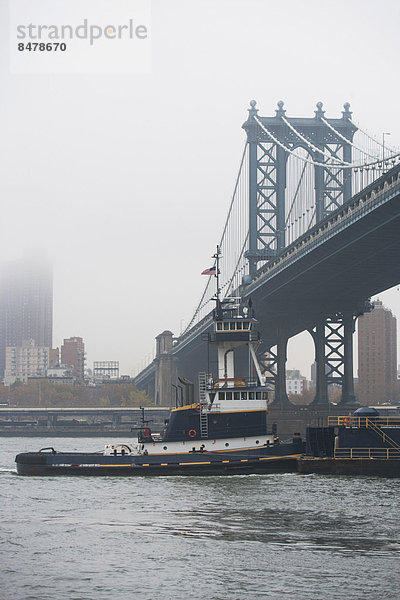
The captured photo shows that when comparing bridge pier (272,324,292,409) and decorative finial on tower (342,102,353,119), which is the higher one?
decorative finial on tower (342,102,353,119)

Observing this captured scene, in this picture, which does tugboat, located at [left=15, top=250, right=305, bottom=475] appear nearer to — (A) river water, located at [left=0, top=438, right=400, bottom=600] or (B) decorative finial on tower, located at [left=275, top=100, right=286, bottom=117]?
(A) river water, located at [left=0, top=438, right=400, bottom=600]

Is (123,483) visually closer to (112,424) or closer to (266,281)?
(266,281)

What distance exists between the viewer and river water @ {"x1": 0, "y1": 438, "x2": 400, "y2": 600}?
24.3 meters

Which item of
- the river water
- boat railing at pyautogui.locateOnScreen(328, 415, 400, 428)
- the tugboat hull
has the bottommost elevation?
the river water

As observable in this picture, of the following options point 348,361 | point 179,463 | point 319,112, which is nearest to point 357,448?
point 179,463

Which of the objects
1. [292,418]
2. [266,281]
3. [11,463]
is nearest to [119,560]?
[11,463]

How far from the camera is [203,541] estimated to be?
29.7 m

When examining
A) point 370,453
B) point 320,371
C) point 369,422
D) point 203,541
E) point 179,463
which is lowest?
point 203,541

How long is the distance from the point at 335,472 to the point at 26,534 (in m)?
20.3

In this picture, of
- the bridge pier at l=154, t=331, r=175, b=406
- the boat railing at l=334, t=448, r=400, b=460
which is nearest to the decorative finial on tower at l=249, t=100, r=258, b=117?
the bridge pier at l=154, t=331, r=175, b=406

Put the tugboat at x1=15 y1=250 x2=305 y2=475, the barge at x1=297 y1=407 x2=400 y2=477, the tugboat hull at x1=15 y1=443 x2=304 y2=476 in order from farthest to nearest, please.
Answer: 1. the tugboat at x1=15 y1=250 x2=305 y2=475
2. the barge at x1=297 y1=407 x2=400 y2=477
3. the tugboat hull at x1=15 y1=443 x2=304 y2=476

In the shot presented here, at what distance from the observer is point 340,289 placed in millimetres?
94750

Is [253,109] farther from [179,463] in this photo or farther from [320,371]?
[179,463]

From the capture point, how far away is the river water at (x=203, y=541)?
24297mm
